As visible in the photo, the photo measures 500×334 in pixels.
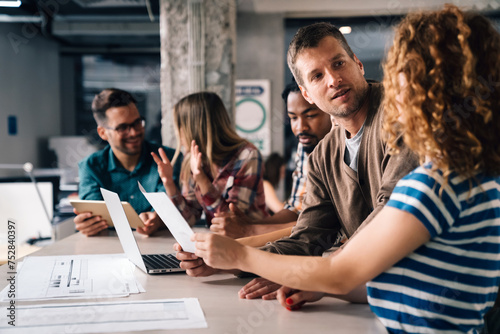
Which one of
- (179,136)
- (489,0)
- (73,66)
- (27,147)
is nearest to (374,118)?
(179,136)

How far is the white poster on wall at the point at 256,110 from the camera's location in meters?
5.55

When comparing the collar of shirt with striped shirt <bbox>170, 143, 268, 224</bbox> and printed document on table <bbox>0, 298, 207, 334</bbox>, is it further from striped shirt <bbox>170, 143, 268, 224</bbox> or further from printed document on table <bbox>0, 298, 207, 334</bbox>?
printed document on table <bbox>0, 298, 207, 334</bbox>

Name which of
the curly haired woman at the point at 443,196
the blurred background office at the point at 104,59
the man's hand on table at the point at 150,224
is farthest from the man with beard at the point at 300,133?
the blurred background office at the point at 104,59

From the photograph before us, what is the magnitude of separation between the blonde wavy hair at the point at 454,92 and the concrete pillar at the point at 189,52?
2482 millimetres

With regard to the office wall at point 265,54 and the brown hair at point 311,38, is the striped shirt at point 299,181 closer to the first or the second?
the brown hair at point 311,38

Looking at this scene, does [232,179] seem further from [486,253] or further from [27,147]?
[27,147]

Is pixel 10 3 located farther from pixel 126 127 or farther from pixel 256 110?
pixel 256 110

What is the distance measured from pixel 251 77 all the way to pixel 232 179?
135 inches

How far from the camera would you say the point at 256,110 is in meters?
5.58

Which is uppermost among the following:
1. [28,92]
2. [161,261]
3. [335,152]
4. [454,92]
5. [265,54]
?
[265,54]

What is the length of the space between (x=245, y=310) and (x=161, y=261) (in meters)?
0.52

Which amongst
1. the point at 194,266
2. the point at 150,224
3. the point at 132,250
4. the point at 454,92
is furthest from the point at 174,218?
the point at 150,224

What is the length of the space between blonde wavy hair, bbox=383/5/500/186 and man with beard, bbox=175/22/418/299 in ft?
1.34

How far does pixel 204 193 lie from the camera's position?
233 centimetres
